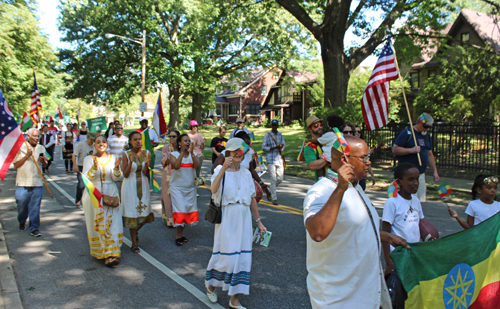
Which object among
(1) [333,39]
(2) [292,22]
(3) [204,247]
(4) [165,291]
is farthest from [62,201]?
(2) [292,22]

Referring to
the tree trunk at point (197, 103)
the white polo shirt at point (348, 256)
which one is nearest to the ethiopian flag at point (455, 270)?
the white polo shirt at point (348, 256)

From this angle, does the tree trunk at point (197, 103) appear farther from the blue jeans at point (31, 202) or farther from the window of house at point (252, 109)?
the blue jeans at point (31, 202)

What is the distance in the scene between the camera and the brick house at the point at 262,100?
51094 millimetres

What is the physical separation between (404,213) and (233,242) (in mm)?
1776

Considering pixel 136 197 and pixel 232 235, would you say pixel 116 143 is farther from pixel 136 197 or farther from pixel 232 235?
pixel 232 235

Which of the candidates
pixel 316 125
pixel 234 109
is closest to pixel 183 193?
pixel 316 125

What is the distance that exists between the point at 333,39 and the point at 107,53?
21352mm

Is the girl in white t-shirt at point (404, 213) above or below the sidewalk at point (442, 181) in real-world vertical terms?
above

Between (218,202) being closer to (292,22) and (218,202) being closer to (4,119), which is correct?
(4,119)

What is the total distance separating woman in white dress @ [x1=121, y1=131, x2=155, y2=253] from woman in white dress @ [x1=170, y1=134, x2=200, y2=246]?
0.43 meters

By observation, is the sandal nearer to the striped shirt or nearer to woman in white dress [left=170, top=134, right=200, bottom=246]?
woman in white dress [left=170, top=134, right=200, bottom=246]

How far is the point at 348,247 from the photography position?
7.57 feet

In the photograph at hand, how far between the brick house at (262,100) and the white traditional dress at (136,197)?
4382cm

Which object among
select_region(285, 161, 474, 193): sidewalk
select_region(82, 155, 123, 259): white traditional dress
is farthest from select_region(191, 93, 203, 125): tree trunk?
select_region(82, 155, 123, 259): white traditional dress
